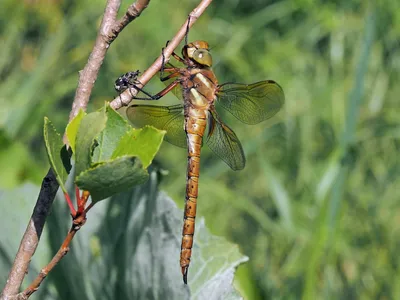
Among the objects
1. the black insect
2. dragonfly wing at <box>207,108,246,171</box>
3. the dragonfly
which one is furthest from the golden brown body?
the black insect

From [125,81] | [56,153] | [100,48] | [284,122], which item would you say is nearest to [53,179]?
[56,153]

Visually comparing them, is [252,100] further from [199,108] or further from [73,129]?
[73,129]

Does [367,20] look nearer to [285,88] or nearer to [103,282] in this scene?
[285,88]

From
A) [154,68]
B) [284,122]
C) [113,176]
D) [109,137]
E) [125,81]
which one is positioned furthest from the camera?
[284,122]

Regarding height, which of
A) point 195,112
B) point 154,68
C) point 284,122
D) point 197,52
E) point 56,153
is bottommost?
point 56,153

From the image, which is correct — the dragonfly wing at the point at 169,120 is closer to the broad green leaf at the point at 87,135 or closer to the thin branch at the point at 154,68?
the thin branch at the point at 154,68

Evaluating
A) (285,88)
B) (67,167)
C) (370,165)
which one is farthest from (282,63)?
(67,167)

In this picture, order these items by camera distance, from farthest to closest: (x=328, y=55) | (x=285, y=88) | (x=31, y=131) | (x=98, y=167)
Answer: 1. (x=328, y=55)
2. (x=285, y=88)
3. (x=31, y=131)
4. (x=98, y=167)

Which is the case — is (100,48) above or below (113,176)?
above
